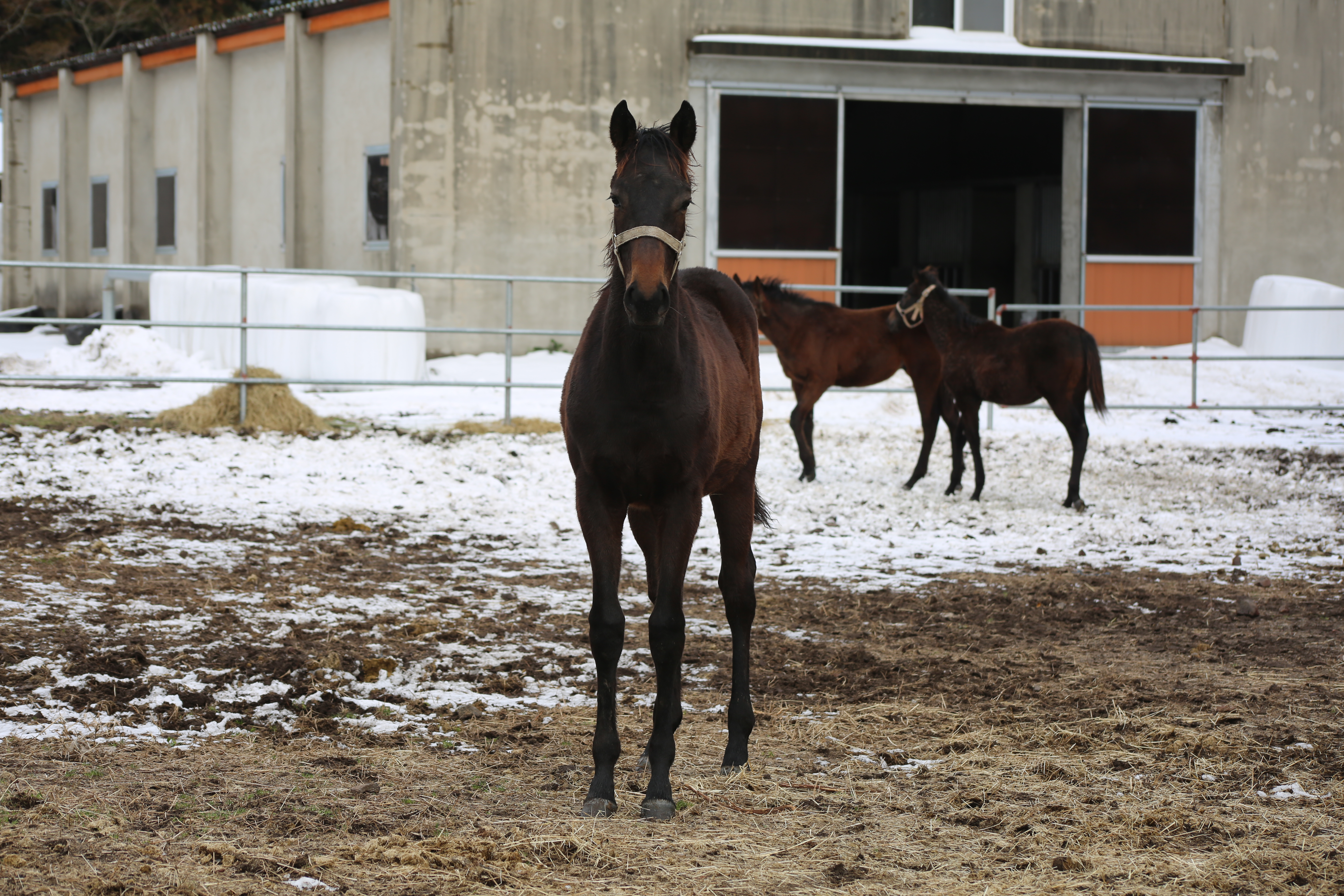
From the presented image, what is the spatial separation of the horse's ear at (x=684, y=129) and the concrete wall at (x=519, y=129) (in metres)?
12.0

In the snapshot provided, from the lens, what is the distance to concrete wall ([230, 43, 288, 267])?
62.8ft

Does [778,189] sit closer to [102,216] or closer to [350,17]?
[350,17]

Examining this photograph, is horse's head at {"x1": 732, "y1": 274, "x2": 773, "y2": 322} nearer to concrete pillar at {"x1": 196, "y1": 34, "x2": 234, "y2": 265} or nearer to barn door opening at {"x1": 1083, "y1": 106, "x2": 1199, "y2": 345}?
barn door opening at {"x1": 1083, "y1": 106, "x2": 1199, "y2": 345}

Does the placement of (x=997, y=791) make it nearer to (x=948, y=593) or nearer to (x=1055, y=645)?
(x=1055, y=645)

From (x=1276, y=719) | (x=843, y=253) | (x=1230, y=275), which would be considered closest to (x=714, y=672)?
(x=1276, y=719)

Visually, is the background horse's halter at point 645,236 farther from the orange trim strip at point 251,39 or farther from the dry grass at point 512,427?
the orange trim strip at point 251,39

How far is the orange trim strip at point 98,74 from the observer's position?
22047 mm

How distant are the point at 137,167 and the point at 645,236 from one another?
20.8 m

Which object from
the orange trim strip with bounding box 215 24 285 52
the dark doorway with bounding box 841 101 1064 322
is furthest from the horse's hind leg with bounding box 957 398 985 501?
the dark doorway with bounding box 841 101 1064 322

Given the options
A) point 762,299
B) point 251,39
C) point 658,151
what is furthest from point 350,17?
point 658,151

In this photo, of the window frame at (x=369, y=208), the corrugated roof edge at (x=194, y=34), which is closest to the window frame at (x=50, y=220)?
the corrugated roof edge at (x=194, y=34)

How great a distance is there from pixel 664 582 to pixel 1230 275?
1600 cm

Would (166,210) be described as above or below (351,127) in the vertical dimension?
below

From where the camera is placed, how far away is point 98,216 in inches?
907
